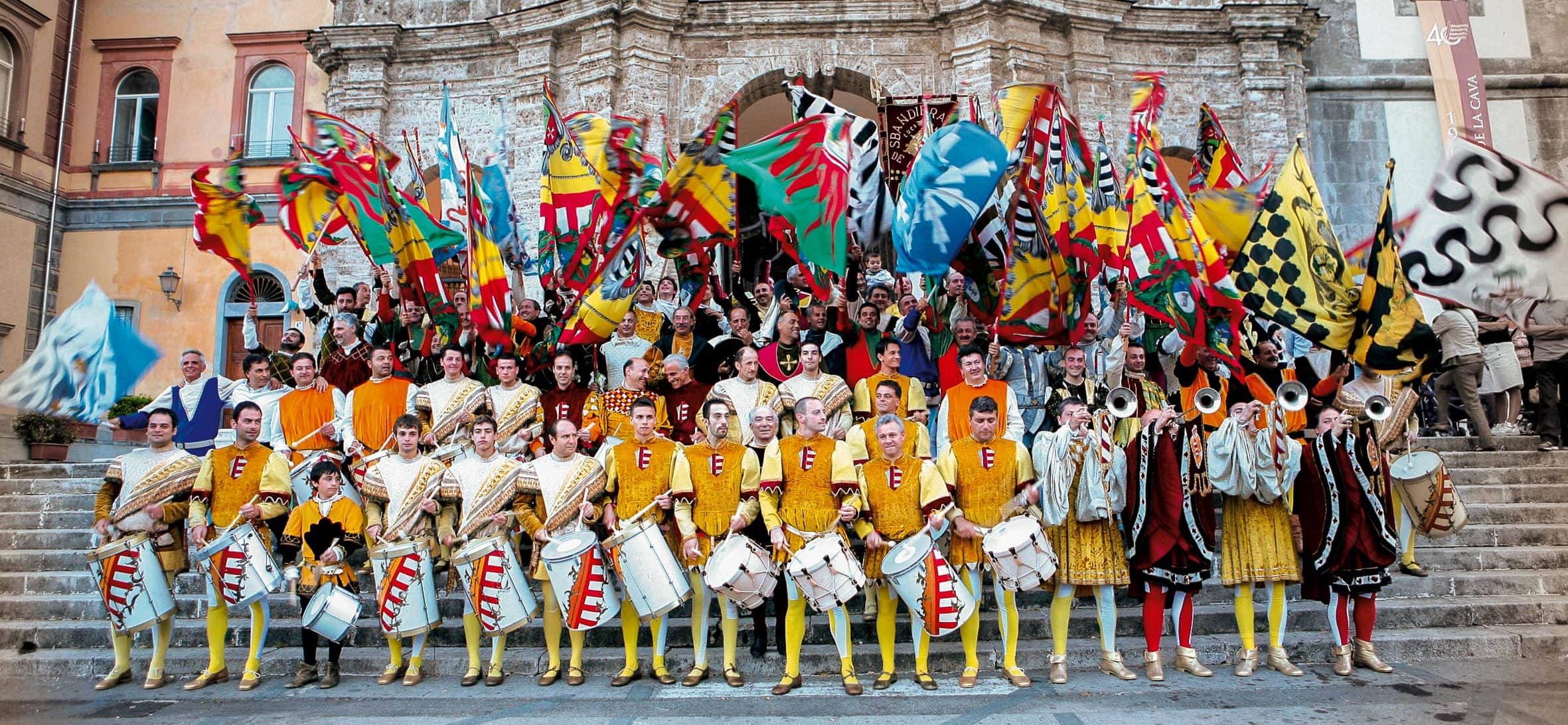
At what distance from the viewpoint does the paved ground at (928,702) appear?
5.49 m

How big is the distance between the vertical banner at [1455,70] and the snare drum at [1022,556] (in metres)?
15.2

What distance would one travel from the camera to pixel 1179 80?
52.4 feet

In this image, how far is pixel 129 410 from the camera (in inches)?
539

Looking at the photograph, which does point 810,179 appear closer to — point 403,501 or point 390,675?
point 403,501

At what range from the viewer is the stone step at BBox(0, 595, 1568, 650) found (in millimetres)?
7098

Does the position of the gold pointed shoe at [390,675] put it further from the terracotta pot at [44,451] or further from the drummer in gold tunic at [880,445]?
the terracotta pot at [44,451]

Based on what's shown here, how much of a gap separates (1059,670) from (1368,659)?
212 cm

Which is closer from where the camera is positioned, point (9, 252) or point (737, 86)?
point (737, 86)

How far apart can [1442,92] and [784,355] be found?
14948mm

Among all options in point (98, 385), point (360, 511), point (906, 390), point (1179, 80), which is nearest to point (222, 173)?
point (98, 385)

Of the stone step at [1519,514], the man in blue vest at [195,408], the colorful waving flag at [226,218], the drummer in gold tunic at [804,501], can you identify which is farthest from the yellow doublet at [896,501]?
the colorful waving flag at [226,218]

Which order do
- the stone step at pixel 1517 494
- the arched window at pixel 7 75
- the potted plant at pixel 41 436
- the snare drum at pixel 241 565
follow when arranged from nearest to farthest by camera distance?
the snare drum at pixel 241 565 < the stone step at pixel 1517 494 < the potted plant at pixel 41 436 < the arched window at pixel 7 75

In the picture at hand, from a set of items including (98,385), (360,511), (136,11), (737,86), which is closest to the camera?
(360,511)

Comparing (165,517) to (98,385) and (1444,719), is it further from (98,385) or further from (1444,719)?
(1444,719)
